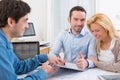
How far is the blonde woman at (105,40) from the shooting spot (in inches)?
68.9

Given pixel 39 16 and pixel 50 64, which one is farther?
pixel 39 16

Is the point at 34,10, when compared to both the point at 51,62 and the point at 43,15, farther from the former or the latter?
the point at 51,62

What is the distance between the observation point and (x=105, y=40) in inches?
72.9

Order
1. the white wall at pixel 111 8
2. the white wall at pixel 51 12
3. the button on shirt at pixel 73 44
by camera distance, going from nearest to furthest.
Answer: the button on shirt at pixel 73 44
the white wall at pixel 111 8
the white wall at pixel 51 12

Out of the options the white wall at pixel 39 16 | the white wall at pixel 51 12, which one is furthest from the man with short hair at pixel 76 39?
the white wall at pixel 39 16

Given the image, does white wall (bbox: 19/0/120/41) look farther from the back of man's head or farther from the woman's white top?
the back of man's head

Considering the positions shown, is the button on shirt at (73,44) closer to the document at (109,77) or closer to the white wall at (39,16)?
the document at (109,77)

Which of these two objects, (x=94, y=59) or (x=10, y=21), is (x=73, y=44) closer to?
(x=94, y=59)

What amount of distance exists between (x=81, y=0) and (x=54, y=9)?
0.54 metres

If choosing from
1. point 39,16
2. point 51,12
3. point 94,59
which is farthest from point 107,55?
point 39,16

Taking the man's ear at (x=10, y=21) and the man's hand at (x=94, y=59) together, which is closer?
the man's ear at (x=10, y=21)

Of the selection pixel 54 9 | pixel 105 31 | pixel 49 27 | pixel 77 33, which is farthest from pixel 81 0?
pixel 105 31

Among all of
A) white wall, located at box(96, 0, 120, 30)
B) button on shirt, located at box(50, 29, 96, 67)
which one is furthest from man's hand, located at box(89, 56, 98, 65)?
white wall, located at box(96, 0, 120, 30)

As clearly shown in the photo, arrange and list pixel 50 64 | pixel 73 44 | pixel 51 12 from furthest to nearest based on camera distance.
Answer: pixel 51 12
pixel 73 44
pixel 50 64
